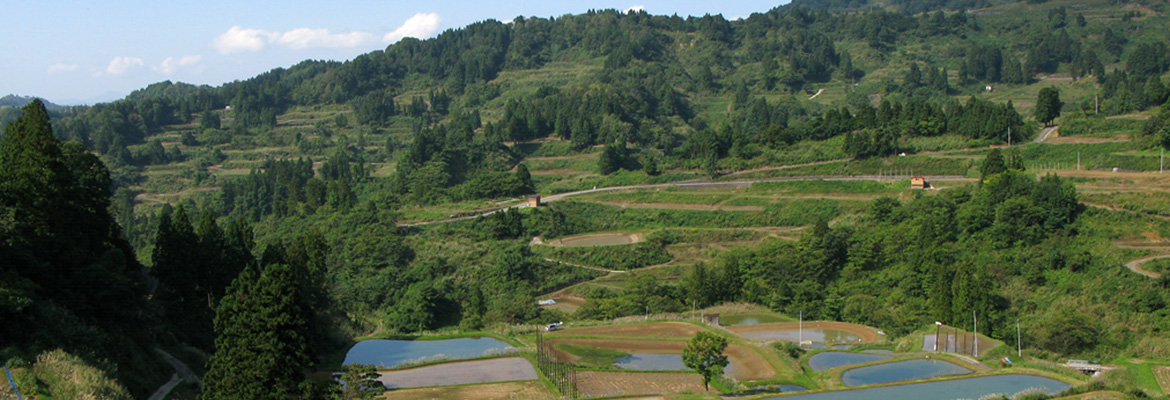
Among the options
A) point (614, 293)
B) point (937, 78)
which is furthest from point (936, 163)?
point (937, 78)

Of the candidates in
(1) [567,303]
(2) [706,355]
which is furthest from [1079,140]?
(2) [706,355]

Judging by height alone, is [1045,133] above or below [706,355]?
above

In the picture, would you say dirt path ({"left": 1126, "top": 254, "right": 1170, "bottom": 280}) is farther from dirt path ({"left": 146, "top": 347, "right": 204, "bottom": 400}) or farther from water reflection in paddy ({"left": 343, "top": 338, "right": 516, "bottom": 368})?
dirt path ({"left": 146, "top": 347, "right": 204, "bottom": 400})

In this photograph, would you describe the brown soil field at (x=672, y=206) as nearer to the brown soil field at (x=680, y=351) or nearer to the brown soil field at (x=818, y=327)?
the brown soil field at (x=818, y=327)

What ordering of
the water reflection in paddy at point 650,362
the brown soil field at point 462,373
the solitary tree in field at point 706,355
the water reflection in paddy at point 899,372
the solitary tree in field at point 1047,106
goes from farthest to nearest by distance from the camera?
1. the solitary tree in field at point 1047,106
2. the water reflection in paddy at point 650,362
3. the water reflection in paddy at point 899,372
4. the brown soil field at point 462,373
5. the solitary tree in field at point 706,355

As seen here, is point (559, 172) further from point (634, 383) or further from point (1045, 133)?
point (634, 383)

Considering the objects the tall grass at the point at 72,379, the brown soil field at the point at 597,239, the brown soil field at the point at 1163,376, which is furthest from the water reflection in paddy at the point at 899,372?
the brown soil field at the point at 597,239
